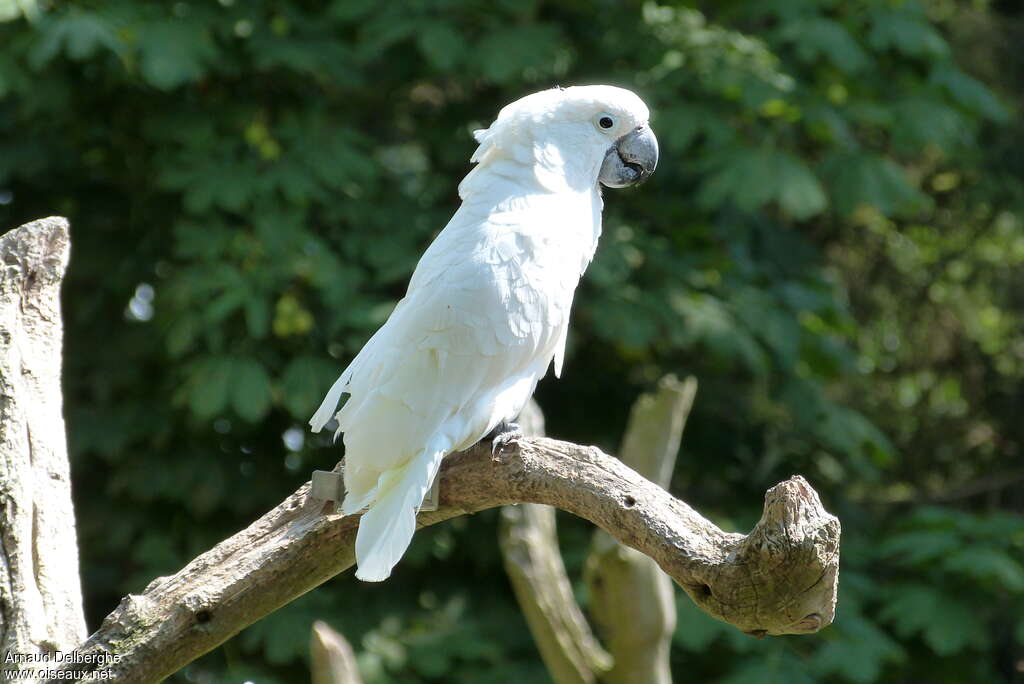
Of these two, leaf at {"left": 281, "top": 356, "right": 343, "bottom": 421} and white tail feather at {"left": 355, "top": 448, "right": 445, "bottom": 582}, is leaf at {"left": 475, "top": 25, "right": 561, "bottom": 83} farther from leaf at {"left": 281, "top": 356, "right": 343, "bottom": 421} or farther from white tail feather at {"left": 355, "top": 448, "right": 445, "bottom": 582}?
white tail feather at {"left": 355, "top": 448, "right": 445, "bottom": 582}

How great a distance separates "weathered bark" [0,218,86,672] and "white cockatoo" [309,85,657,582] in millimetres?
700

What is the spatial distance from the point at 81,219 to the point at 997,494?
5.31m

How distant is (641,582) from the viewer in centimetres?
459

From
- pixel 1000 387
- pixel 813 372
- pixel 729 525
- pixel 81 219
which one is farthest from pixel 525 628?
pixel 1000 387

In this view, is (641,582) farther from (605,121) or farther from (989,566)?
(605,121)

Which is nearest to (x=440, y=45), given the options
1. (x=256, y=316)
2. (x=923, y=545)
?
(x=256, y=316)

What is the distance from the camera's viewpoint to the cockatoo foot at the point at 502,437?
3072 millimetres

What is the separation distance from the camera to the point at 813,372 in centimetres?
598

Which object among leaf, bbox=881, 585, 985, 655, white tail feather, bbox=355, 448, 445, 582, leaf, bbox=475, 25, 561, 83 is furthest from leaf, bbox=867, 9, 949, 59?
white tail feather, bbox=355, 448, 445, 582

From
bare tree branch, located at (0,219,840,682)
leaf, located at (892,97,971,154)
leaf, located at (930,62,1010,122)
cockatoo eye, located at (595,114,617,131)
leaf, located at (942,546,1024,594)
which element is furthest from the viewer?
leaf, located at (930,62,1010,122)

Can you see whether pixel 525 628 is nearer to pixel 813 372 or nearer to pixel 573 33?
pixel 813 372

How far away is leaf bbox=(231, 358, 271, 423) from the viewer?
4.89m

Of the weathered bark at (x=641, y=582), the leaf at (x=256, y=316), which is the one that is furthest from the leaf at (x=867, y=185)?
the leaf at (x=256, y=316)

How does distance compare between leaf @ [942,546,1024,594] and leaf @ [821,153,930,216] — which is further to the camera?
leaf @ [821,153,930,216]
